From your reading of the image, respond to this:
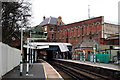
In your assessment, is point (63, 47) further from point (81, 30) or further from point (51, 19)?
point (51, 19)

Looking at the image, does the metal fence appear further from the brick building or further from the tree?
the brick building

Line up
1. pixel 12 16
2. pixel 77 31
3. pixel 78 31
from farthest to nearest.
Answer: pixel 77 31 < pixel 78 31 < pixel 12 16

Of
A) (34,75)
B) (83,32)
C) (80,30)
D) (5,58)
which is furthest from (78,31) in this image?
(5,58)

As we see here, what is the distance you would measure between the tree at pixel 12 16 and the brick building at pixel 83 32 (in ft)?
63.5

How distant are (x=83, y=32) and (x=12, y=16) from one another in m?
37.8

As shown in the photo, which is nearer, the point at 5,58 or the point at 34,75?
the point at 5,58

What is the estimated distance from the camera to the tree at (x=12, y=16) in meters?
19.2

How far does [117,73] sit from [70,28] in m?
46.8

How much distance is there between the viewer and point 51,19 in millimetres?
78375

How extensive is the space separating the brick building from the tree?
63.5 feet

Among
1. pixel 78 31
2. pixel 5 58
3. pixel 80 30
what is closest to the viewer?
pixel 5 58

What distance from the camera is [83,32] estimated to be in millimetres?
56312

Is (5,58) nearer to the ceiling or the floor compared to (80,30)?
nearer to the floor

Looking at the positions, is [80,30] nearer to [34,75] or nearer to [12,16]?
[12,16]
